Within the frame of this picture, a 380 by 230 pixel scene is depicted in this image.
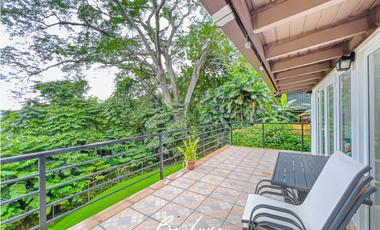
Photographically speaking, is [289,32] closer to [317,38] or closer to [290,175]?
[317,38]

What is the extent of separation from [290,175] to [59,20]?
10.9m

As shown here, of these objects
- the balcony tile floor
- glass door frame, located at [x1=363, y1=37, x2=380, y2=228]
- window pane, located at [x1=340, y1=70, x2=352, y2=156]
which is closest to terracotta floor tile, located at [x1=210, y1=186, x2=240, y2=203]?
the balcony tile floor

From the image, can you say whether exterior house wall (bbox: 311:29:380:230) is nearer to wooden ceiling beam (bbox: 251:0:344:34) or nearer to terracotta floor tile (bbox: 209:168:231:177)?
wooden ceiling beam (bbox: 251:0:344:34)

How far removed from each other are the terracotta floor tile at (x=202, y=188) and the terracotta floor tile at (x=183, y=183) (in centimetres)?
10

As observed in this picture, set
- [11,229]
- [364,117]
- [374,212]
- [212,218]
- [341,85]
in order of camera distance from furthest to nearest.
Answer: [11,229]
[341,85]
[212,218]
[364,117]
[374,212]

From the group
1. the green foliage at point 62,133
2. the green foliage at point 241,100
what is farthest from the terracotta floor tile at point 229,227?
the green foliage at point 241,100

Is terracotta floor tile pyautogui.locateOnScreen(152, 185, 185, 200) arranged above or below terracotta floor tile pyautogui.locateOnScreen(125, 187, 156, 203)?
below

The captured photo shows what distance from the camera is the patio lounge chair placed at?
0.97 metres

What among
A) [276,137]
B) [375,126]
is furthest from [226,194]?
[276,137]

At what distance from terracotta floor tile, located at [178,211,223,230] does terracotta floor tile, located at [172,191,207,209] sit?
236mm

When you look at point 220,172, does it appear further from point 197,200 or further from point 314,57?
point 314,57

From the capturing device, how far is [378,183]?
146cm

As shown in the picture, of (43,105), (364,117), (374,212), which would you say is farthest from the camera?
(43,105)

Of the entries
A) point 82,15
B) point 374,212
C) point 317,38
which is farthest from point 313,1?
point 82,15
